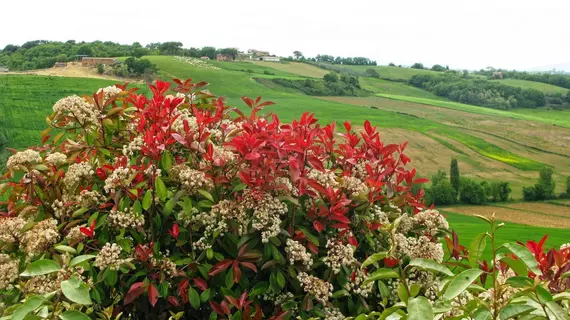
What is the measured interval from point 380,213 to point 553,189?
55.0 metres

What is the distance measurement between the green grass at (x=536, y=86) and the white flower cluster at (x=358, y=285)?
10615 centimetres

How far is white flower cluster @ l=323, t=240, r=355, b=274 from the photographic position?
7.22 feet

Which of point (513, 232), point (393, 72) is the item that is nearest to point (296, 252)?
point (513, 232)

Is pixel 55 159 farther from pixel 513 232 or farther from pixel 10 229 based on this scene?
pixel 513 232

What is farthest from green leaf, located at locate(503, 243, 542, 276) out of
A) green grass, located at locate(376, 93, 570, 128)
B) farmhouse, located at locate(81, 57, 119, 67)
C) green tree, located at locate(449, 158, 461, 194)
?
green grass, located at locate(376, 93, 570, 128)

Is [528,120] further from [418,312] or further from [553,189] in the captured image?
[418,312]

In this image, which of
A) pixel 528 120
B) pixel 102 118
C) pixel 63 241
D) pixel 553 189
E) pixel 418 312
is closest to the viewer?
pixel 418 312

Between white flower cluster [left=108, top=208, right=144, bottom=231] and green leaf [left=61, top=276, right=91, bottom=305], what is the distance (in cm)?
57

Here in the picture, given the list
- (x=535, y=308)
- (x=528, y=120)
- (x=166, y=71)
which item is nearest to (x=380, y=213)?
(x=535, y=308)

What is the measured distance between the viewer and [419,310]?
53.6 inches

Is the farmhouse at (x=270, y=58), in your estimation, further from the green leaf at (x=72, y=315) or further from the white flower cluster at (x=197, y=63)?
the green leaf at (x=72, y=315)

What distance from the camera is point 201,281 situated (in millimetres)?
2223

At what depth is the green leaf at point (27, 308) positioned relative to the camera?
4.91 feet

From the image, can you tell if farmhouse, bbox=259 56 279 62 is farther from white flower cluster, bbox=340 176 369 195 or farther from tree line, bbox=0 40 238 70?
white flower cluster, bbox=340 176 369 195
